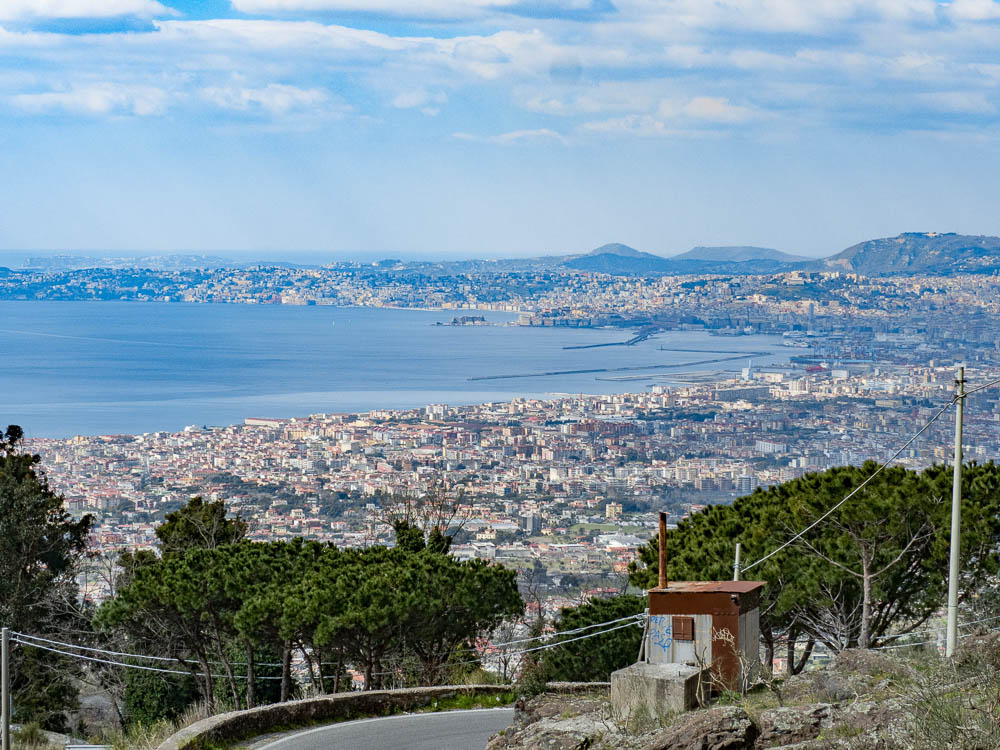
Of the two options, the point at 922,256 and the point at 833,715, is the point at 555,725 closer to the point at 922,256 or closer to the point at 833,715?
the point at 833,715

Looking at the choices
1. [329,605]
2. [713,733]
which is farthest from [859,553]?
[713,733]

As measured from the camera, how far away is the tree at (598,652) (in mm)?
15070

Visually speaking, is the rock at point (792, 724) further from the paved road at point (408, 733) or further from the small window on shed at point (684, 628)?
the paved road at point (408, 733)

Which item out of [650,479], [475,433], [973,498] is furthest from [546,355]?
[973,498]

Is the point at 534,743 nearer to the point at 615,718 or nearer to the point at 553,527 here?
the point at 615,718

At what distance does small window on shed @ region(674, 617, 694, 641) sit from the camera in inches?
388

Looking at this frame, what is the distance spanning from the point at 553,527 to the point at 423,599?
34.7m

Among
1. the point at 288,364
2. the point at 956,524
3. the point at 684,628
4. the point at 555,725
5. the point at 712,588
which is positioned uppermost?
the point at 956,524

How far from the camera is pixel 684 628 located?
9.85 meters

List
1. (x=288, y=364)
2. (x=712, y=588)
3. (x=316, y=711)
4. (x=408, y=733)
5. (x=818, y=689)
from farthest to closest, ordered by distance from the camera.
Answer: (x=288, y=364), (x=316, y=711), (x=408, y=733), (x=712, y=588), (x=818, y=689)

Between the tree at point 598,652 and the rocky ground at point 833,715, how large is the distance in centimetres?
485

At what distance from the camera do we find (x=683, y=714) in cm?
852

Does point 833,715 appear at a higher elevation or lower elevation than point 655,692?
higher

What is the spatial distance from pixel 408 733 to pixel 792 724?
4.89 meters
